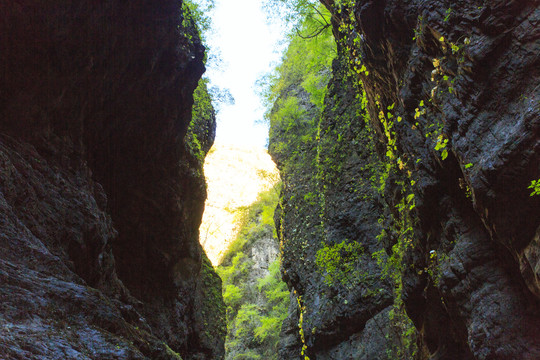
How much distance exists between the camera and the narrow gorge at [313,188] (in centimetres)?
451

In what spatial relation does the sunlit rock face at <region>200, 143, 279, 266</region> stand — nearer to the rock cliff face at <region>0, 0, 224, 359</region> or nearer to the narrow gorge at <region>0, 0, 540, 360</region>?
the narrow gorge at <region>0, 0, 540, 360</region>

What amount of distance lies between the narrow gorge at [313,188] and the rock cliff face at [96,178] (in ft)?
0.11

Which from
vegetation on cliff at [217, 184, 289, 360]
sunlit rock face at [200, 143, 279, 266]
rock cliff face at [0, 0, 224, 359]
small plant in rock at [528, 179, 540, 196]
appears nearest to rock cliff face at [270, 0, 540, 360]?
small plant in rock at [528, 179, 540, 196]

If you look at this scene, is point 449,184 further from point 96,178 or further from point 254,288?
point 254,288

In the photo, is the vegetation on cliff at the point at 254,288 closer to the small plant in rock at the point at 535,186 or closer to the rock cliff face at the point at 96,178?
the rock cliff face at the point at 96,178

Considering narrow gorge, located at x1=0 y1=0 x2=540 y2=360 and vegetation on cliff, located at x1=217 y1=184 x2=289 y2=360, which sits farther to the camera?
vegetation on cliff, located at x1=217 y1=184 x2=289 y2=360

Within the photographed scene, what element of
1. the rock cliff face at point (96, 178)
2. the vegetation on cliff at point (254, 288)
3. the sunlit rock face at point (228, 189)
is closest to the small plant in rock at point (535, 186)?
the rock cliff face at point (96, 178)

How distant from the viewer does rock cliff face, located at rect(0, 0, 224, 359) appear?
454 centimetres

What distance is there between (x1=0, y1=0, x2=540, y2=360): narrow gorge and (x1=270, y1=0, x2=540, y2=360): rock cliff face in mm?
30

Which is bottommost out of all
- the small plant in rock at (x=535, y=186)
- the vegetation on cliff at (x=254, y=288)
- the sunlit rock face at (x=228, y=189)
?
the small plant in rock at (x=535, y=186)

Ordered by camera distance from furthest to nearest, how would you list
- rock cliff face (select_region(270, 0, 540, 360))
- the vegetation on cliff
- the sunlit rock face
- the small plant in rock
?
the sunlit rock face → the vegetation on cliff → rock cliff face (select_region(270, 0, 540, 360)) → the small plant in rock

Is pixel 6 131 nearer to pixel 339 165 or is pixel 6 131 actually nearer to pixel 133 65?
pixel 133 65

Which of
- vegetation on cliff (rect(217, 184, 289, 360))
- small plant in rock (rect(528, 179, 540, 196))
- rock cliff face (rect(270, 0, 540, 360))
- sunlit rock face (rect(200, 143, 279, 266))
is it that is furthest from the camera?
sunlit rock face (rect(200, 143, 279, 266))

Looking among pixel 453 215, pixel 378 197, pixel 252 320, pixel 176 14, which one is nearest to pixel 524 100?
pixel 453 215
